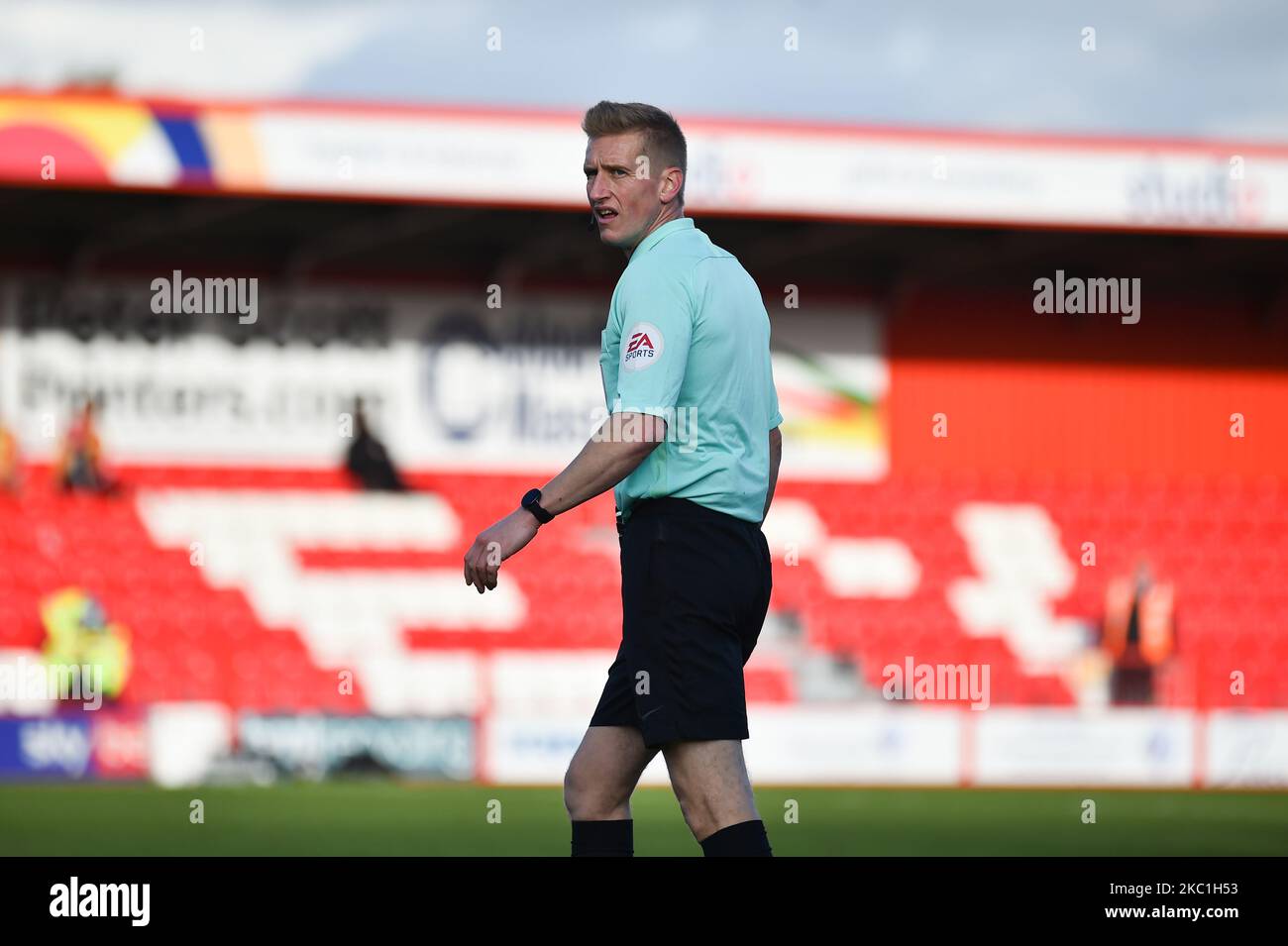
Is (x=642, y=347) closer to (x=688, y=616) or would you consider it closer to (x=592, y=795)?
(x=688, y=616)

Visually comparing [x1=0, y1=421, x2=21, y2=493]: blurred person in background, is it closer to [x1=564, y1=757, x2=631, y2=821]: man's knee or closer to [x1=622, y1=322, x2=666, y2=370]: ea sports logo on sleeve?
[x1=564, y1=757, x2=631, y2=821]: man's knee

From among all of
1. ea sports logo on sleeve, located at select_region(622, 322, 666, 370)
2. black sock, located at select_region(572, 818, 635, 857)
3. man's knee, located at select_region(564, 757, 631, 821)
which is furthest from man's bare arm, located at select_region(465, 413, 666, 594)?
black sock, located at select_region(572, 818, 635, 857)

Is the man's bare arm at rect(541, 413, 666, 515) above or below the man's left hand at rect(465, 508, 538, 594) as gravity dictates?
above

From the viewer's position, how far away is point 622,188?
3.87 metres

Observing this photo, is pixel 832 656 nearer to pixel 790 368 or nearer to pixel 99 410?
pixel 790 368

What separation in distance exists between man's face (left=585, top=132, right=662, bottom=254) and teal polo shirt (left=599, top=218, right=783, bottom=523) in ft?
0.15

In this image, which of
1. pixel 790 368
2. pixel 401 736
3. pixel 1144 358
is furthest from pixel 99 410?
pixel 1144 358

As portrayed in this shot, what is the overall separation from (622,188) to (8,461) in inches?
505

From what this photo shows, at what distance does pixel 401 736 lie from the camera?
45.3 feet

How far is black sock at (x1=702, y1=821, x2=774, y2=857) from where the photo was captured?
3.63m

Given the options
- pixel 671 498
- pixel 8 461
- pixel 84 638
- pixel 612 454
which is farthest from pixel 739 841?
pixel 8 461

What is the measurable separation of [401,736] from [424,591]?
2258 millimetres

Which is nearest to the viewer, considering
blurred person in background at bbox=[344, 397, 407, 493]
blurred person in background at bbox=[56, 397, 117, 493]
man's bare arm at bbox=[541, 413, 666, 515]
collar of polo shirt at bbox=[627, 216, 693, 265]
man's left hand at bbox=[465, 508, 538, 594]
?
man's left hand at bbox=[465, 508, 538, 594]

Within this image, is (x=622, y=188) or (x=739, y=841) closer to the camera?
(x=739, y=841)
